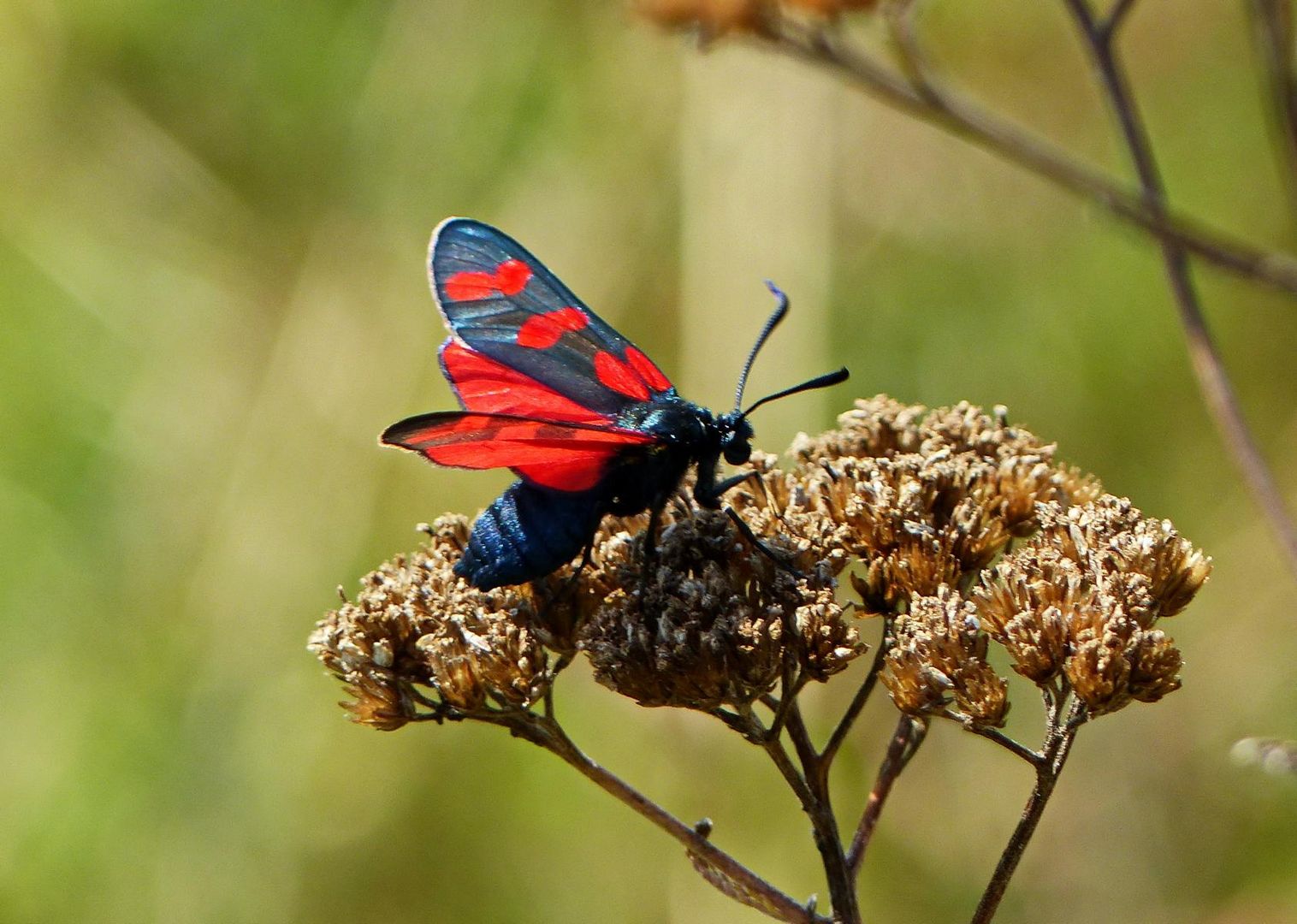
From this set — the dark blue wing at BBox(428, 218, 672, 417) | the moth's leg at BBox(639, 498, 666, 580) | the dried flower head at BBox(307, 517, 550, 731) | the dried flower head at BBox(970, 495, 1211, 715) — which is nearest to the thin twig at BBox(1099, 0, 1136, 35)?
the dried flower head at BBox(970, 495, 1211, 715)

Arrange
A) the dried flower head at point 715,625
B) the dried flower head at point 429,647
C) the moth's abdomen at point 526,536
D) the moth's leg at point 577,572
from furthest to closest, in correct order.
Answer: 1. the moth's leg at point 577,572
2. the moth's abdomen at point 526,536
3. the dried flower head at point 429,647
4. the dried flower head at point 715,625

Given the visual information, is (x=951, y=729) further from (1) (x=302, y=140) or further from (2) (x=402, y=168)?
(1) (x=302, y=140)

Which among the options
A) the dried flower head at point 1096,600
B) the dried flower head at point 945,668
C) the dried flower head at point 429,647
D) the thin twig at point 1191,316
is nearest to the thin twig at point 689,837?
the dried flower head at point 429,647

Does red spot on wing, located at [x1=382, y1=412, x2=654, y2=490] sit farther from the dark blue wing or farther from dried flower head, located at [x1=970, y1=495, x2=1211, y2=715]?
dried flower head, located at [x1=970, y1=495, x2=1211, y2=715]

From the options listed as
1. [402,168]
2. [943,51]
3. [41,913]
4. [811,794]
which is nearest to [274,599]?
[41,913]

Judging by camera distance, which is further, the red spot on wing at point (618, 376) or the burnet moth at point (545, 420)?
the red spot on wing at point (618, 376)

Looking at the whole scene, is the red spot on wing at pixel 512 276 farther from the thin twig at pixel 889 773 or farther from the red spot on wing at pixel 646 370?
the thin twig at pixel 889 773

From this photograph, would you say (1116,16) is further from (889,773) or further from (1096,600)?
(889,773)

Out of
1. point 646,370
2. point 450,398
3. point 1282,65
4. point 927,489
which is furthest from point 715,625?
point 450,398
